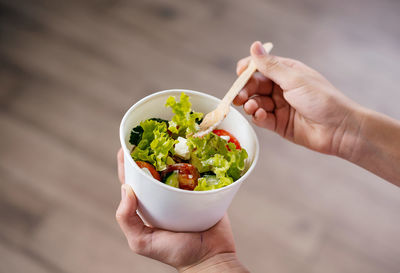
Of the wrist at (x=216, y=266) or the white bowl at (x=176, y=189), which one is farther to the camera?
the wrist at (x=216, y=266)

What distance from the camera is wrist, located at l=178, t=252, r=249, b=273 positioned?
3.53ft

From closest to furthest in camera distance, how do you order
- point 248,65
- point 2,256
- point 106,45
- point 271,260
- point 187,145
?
1. point 187,145
2. point 248,65
3. point 2,256
4. point 271,260
5. point 106,45

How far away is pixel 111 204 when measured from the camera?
1.67 meters

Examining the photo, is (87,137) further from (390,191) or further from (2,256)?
(390,191)

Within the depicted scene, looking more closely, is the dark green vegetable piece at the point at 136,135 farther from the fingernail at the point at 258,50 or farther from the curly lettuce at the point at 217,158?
the fingernail at the point at 258,50

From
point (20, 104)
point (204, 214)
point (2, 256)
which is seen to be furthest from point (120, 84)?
point (204, 214)

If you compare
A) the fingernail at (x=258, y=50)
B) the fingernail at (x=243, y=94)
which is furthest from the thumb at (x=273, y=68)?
the fingernail at (x=243, y=94)

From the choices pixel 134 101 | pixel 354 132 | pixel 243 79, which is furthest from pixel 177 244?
pixel 134 101

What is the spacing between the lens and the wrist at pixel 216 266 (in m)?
1.08

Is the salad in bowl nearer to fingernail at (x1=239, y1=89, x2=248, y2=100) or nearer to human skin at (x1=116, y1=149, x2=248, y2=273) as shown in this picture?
human skin at (x1=116, y1=149, x2=248, y2=273)

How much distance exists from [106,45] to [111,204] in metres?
0.90

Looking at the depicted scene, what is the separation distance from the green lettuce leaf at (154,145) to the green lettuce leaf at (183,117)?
3 centimetres

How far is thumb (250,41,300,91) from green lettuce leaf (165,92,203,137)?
0.25 metres

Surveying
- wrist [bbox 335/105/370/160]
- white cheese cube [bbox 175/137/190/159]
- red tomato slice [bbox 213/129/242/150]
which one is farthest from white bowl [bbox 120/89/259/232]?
wrist [bbox 335/105/370/160]
